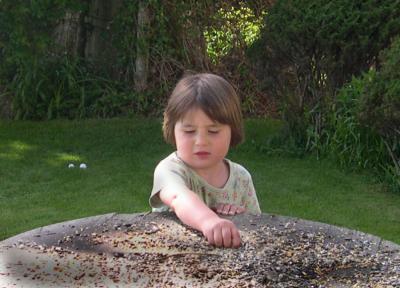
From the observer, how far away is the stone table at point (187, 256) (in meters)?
2.05

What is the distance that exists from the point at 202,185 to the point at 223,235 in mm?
430

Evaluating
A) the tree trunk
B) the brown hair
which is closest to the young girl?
the brown hair

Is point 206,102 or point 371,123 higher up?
point 206,102

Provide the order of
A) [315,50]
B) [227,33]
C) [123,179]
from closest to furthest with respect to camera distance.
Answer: [123,179]
[315,50]
[227,33]

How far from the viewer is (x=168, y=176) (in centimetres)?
254

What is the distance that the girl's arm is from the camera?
7.30ft

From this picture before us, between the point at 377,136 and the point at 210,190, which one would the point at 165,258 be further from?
the point at 377,136

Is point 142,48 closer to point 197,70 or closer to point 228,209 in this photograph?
point 197,70

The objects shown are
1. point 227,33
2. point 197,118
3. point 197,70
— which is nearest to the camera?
point 197,118

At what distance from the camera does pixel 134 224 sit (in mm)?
2549

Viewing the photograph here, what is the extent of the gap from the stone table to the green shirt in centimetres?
10

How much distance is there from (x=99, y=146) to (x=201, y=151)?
5.52m

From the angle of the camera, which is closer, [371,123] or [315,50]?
[371,123]

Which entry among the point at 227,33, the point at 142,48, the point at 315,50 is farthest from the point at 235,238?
the point at 227,33
